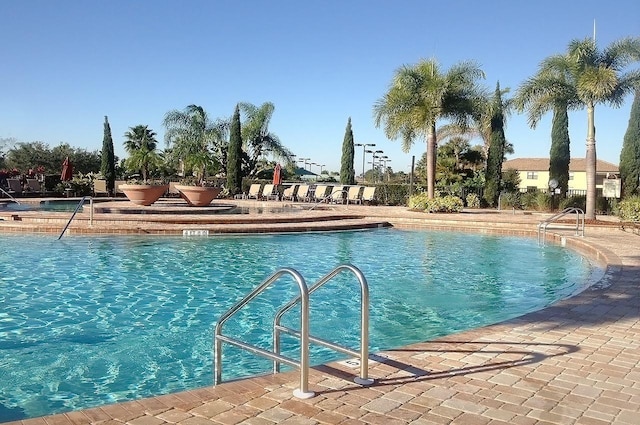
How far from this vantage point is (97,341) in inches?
232

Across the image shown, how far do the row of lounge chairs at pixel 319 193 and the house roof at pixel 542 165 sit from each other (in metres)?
43.1

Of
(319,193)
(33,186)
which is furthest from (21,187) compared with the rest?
(319,193)

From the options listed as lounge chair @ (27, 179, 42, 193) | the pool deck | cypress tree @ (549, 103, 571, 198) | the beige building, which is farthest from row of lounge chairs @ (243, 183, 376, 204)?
the beige building

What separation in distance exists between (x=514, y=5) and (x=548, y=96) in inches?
193

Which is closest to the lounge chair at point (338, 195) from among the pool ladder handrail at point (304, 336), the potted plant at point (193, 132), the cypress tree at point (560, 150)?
the cypress tree at point (560, 150)

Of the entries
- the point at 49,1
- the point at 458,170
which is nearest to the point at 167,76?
the point at 49,1

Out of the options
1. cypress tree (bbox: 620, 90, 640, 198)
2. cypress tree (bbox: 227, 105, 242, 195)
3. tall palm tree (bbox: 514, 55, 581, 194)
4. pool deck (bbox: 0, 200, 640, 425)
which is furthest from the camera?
cypress tree (bbox: 227, 105, 242, 195)

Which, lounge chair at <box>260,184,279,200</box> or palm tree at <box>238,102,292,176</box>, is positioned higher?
palm tree at <box>238,102,292,176</box>

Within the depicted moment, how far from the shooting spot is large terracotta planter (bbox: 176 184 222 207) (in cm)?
2044

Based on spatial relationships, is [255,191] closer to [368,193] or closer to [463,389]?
[368,193]

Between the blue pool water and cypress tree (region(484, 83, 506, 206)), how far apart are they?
14428 mm

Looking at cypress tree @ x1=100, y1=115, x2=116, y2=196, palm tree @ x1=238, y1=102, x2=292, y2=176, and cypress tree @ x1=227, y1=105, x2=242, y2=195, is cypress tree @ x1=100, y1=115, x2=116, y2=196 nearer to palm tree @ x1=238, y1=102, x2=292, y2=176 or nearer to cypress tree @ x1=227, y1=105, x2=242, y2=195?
cypress tree @ x1=227, y1=105, x2=242, y2=195

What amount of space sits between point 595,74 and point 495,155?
10444mm

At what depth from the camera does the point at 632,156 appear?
2655cm
